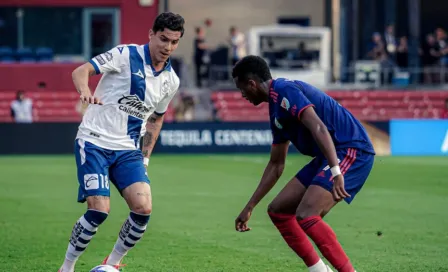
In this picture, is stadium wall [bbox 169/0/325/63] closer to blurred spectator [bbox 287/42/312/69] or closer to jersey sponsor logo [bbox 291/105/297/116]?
blurred spectator [bbox 287/42/312/69]

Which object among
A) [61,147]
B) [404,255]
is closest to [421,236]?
[404,255]

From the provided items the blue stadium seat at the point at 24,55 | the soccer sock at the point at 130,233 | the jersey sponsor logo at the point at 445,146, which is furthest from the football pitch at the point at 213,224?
the blue stadium seat at the point at 24,55

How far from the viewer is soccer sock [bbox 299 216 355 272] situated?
8.15 meters

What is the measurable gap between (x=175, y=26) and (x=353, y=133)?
1.83 metres

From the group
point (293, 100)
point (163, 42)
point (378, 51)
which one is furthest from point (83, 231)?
point (378, 51)

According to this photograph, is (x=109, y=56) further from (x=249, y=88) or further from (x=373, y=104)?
(x=373, y=104)

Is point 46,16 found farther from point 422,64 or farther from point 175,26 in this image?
point 175,26

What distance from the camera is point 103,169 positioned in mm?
8867

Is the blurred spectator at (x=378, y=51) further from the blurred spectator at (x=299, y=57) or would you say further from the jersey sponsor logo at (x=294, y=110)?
the jersey sponsor logo at (x=294, y=110)

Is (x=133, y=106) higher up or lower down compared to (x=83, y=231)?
higher up

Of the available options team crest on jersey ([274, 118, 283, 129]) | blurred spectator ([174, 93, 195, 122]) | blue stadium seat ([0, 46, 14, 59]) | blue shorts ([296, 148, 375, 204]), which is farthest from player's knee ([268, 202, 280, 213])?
blue stadium seat ([0, 46, 14, 59])

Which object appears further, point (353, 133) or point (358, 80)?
point (358, 80)

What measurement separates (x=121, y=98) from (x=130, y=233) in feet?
3.92

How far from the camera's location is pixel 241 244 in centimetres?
1158
